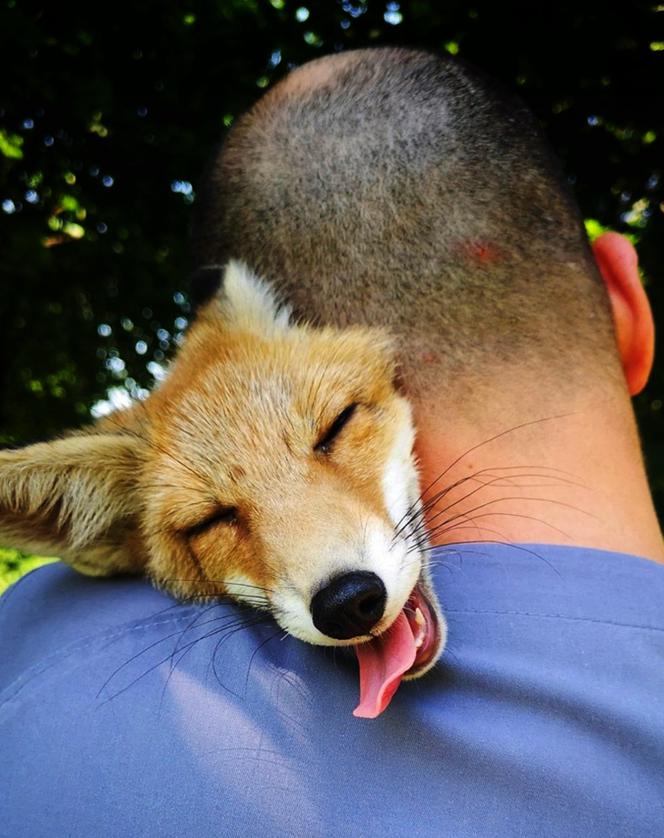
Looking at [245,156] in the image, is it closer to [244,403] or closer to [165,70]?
[244,403]

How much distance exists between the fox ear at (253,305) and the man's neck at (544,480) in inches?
28.8

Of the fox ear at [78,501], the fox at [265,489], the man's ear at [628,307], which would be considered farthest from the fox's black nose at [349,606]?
the man's ear at [628,307]

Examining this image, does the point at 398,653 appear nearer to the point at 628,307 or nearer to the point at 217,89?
the point at 628,307

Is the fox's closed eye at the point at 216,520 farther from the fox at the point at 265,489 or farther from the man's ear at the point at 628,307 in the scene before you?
the man's ear at the point at 628,307

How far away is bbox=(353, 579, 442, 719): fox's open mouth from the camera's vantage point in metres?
1.39

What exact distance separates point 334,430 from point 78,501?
895mm

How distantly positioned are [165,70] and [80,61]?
478 mm

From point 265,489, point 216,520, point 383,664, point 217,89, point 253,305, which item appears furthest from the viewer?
point 217,89

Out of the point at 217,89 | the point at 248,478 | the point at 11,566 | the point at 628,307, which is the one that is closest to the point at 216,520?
the point at 248,478

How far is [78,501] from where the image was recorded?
2.23 meters

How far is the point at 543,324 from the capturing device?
6.65ft

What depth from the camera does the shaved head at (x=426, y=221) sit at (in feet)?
6.68

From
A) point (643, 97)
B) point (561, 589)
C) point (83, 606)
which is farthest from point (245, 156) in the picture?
point (643, 97)

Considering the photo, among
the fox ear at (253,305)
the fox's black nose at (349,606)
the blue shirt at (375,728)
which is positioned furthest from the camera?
the fox ear at (253,305)
